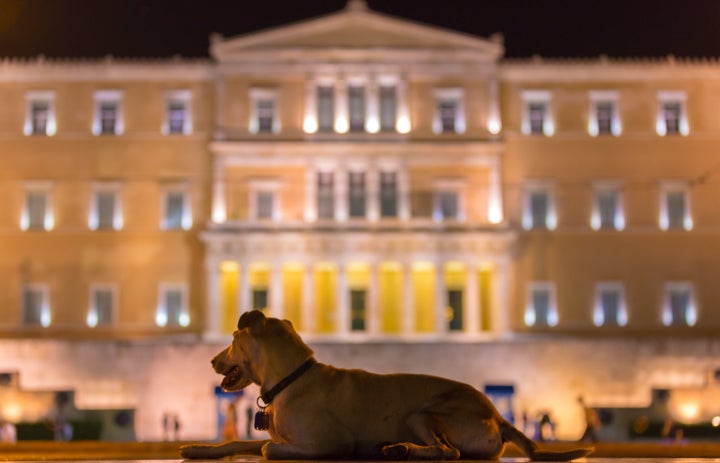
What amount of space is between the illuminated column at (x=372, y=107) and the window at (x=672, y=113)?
38.1 feet

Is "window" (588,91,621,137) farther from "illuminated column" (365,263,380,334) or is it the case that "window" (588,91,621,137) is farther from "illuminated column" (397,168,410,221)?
"illuminated column" (365,263,380,334)

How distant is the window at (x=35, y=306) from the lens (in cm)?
4488

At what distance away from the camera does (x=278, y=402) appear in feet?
22.0

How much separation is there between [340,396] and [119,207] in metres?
40.6

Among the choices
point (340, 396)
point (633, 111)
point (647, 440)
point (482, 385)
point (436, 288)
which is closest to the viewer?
point (340, 396)

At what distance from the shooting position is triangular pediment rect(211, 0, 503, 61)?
45688mm

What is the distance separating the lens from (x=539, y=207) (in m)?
46.5

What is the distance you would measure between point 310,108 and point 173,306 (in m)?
9.59

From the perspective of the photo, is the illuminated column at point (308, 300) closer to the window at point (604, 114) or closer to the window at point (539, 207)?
the window at point (539, 207)

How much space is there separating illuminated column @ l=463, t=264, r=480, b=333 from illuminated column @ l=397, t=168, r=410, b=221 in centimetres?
331

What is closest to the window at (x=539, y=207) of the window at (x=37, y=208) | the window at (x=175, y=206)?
the window at (x=175, y=206)

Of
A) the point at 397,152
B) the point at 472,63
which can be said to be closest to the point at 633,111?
the point at 472,63

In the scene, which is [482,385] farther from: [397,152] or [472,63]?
[472,63]

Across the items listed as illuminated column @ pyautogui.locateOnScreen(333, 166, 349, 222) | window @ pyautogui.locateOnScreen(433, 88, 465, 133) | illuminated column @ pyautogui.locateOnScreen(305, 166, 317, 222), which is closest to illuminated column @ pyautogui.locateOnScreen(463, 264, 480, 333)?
illuminated column @ pyautogui.locateOnScreen(333, 166, 349, 222)
